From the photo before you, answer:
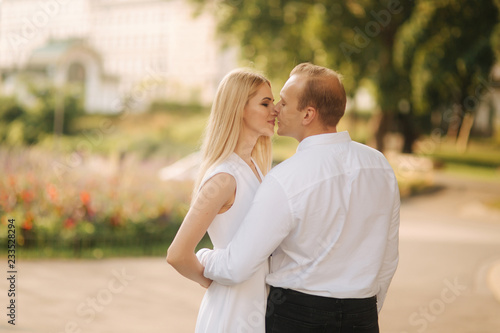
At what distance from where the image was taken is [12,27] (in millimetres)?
23422

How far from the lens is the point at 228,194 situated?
2172 millimetres

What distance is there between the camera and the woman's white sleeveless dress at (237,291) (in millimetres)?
2191

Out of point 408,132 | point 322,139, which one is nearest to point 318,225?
point 322,139

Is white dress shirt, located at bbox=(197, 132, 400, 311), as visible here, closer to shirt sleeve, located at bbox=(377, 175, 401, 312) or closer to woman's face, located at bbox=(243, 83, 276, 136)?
shirt sleeve, located at bbox=(377, 175, 401, 312)

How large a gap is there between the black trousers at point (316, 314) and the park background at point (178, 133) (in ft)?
3.59

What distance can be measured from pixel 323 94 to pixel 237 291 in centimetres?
81

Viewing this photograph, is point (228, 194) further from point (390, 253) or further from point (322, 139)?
point (390, 253)

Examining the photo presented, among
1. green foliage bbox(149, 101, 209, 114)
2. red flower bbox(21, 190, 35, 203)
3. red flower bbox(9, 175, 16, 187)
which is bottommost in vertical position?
red flower bbox(21, 190, 35, 203)

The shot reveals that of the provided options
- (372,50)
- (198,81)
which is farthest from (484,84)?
(198,81)

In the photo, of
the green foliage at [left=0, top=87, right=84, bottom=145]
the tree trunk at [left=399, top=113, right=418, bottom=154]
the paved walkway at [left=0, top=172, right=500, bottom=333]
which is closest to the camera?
the paved walkway at [left=0, top=172, right=500, bottom=333]

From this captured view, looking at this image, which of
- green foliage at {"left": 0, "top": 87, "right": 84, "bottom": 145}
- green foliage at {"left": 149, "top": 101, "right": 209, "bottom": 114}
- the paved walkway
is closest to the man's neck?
the paved walkway

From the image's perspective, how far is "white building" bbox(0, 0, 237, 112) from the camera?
82.3 ft

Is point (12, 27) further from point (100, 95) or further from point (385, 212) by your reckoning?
point (385, 212)

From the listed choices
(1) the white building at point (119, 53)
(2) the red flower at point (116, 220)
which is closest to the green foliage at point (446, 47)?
(2) the red flower at point (116, 220)
